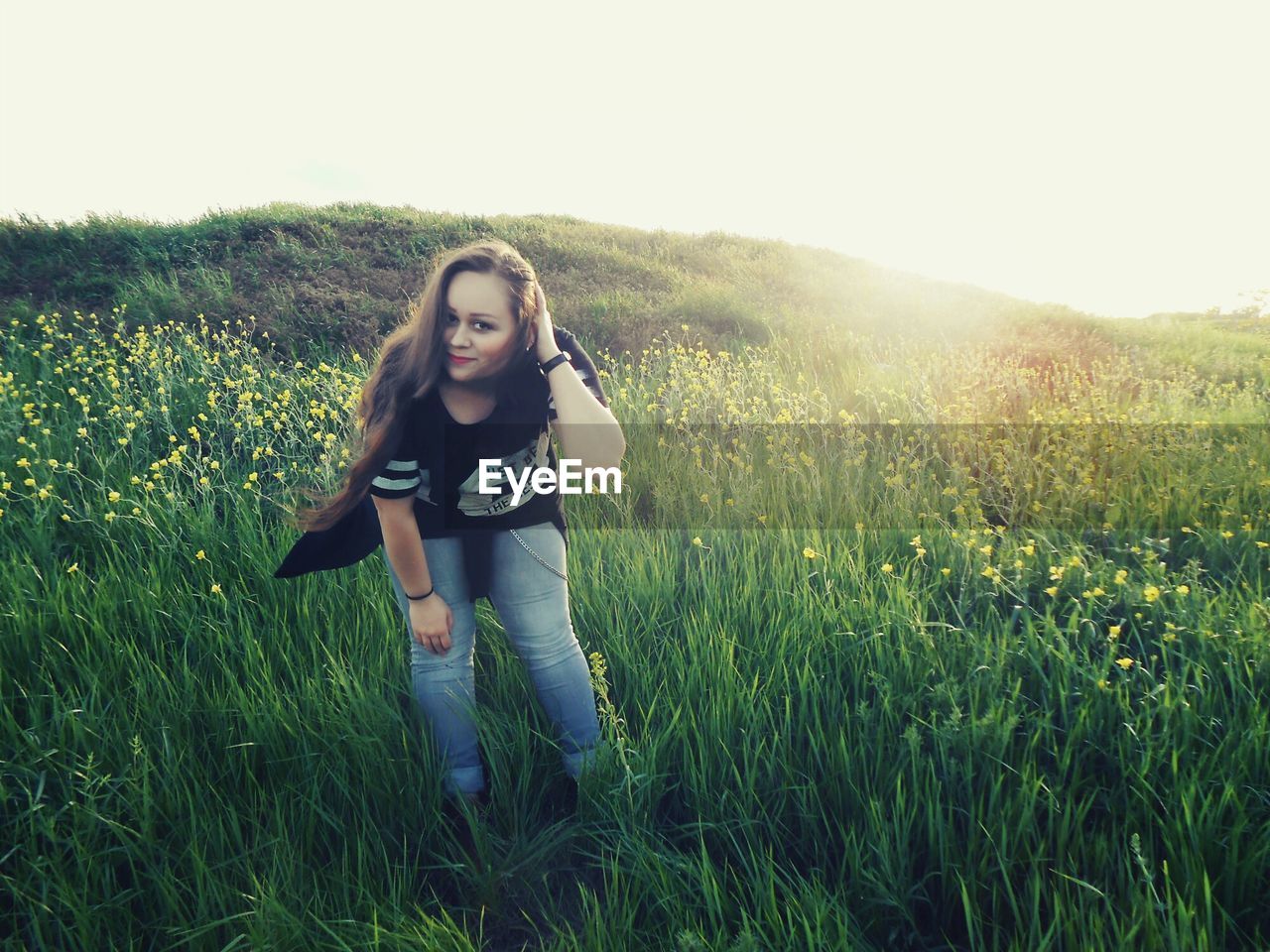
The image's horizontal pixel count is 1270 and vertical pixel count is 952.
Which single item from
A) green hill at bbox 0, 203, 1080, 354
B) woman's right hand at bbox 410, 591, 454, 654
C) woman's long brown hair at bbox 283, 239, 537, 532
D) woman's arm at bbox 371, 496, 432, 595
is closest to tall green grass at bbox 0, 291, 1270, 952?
woman's right hand at bbox 410, 591, 454, 654

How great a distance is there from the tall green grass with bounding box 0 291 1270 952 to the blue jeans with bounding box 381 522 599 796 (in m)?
0.10

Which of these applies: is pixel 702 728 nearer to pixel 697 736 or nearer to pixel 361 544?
pixel 697 736

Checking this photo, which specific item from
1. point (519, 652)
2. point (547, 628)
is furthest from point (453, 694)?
point (547, 628)

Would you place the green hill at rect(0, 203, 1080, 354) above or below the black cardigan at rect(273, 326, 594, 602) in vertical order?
above

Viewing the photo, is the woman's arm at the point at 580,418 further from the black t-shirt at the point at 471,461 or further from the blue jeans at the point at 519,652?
the blue jeans at the point at 519,652

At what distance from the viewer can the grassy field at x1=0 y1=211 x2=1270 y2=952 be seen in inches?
88.6

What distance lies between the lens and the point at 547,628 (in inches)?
101

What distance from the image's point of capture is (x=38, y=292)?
29.5 feet

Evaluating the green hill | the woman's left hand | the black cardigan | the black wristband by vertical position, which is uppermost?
the green hill

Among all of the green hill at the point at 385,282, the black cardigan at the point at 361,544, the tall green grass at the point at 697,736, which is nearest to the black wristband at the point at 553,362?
→ the black cardigan at the point at 361,544

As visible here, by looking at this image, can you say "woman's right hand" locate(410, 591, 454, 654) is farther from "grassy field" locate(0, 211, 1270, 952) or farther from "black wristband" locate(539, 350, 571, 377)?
"black wristband" locate(539, 350, 571, 377)

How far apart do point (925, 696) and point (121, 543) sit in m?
4.33

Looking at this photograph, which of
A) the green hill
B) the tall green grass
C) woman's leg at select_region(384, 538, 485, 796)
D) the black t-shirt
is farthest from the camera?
the green hill

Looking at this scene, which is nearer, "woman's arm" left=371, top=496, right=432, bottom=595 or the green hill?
"woman's arm" left=371, top=496, right=432, bottom=595
